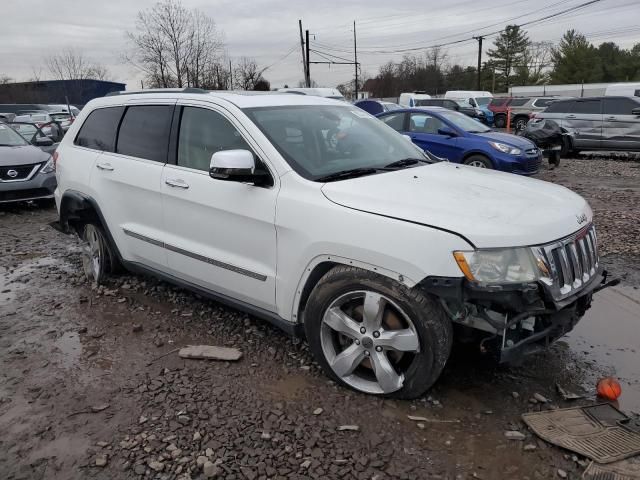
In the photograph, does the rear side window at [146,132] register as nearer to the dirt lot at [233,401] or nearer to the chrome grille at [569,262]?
the dirt lot at [233,401]

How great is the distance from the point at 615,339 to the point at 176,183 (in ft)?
11.3

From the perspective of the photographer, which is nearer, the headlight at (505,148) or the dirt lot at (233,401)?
the dirt lot at (233,401)

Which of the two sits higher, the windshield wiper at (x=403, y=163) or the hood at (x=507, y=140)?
the windshield wiper at (x=403, y=163)

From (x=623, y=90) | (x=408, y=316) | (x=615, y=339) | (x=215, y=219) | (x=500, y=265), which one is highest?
(x=623, y=90)

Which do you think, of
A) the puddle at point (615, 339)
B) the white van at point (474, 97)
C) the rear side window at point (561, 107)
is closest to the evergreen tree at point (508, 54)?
the white van at point (474, 97)

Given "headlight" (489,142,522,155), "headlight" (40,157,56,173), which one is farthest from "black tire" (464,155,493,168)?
"headlight" (40,157,56,173)

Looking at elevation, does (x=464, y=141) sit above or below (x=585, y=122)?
below

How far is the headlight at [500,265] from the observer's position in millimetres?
2607

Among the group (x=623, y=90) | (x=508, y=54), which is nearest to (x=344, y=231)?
(x=623, y=90)

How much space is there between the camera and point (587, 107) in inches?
581

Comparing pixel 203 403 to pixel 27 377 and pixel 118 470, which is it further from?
pixel 27 377

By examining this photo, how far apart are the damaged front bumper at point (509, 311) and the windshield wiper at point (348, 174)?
37.4 inches

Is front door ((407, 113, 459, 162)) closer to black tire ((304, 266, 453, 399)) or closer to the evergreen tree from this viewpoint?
black tire ((304, 266, 453, 399))

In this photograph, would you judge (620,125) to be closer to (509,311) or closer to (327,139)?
(327,139)
